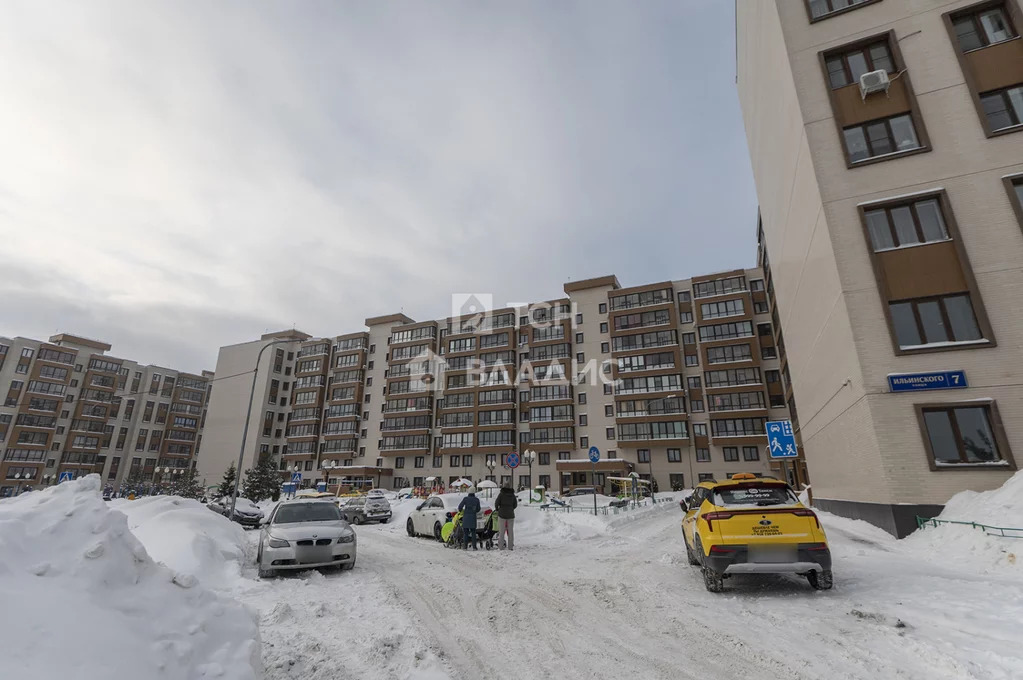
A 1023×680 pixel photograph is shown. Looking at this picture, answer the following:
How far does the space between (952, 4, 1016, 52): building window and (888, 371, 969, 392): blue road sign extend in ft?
39.6

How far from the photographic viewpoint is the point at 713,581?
25.0 feet

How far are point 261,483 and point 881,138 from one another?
53099 millimetres

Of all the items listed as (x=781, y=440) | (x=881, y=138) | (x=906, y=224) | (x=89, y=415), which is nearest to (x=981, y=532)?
(x=781, y=440)

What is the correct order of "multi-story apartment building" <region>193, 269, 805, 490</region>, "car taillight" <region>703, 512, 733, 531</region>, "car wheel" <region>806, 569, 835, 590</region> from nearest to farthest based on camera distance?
"car wheel" <region>806, 569, 835, 590</region>, "car taillight" <region>703, 512, 733, 531</region>, "multi-story apartment building" <region>193, 269, 805, 490</region>

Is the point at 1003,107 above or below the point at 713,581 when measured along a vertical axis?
above

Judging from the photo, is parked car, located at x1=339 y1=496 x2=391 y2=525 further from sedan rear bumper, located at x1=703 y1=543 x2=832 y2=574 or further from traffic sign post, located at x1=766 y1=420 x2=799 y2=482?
sedan rear bumper, located at x1=703 y1=543 x2=832 y2=574

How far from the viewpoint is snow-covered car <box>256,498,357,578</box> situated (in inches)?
371

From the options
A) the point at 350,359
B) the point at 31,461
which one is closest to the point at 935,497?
the point at 350,359

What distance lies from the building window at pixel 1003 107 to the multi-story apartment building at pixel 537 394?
39.0 m

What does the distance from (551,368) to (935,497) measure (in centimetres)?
5078

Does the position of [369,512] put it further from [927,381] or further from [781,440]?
[927,381]

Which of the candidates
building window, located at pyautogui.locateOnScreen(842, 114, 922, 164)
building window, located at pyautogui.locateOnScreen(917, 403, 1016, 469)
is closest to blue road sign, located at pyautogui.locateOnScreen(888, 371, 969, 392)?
building window, located at pyautogui.locateOnScreen(917, 403, 1016, 469)

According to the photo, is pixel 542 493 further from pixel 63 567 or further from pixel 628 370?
pixel 63 567

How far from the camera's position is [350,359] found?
266 feet
